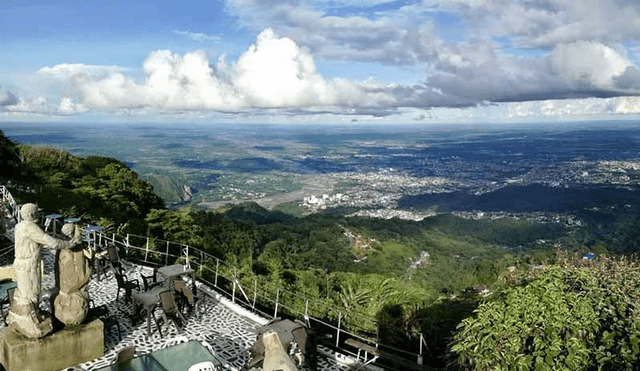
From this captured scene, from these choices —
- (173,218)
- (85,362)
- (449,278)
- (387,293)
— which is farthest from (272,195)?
(85,362)

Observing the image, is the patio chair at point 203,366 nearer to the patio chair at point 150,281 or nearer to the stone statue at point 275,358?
the stone statue at point 275,358

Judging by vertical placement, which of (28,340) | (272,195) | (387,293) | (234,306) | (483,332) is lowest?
(272,195)

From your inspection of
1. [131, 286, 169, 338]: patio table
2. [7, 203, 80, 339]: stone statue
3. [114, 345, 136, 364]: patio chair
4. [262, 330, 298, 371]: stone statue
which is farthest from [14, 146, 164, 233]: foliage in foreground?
[262, 330, 298, 371]: stone statue

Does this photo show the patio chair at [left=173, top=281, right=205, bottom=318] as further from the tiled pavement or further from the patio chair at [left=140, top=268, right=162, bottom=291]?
the patio chair at [left=140, top=268, right=162, bottom=291]

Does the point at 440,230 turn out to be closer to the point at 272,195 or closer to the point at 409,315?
the point at 409,315

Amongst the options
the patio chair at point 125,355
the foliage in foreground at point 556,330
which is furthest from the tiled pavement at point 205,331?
the foliage in foreground at point 556,330

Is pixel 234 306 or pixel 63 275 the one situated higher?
pixel 63 275

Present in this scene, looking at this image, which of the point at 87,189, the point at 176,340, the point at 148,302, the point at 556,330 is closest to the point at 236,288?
the point at 176,340
